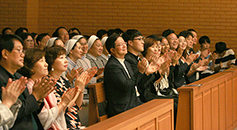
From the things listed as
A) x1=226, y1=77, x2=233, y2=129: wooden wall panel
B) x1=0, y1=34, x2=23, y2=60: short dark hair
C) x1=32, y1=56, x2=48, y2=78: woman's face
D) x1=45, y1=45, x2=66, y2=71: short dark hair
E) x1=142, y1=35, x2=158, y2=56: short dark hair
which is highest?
x1=142, y1=35, x2=158, y2=56: short dark hair

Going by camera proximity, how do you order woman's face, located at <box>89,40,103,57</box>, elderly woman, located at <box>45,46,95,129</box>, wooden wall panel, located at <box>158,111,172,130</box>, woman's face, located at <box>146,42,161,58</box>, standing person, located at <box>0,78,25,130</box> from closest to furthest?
standing person, located at <box>0,78,25,130</box> < wooden wall panel, located at <box>158,111,172,130</box> < elderly woman, located at <box>45,46,95,129</box> < woman's face, located at <box>146,42,161,58</box> < woman's face, located at <box>89,40,103,57</box>

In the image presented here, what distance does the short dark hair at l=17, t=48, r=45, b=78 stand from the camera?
11.6 ft

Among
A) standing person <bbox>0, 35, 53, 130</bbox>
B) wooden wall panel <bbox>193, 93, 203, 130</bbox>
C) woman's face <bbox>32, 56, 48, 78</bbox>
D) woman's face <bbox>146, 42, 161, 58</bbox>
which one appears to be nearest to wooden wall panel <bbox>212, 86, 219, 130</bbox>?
wooden wall panel <bbox>193, 93, 203, 130</bbox>

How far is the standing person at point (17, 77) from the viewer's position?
9.89 feet

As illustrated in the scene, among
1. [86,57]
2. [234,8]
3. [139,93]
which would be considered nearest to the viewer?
[139,93]

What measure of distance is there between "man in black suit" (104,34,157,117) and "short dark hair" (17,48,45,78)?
3.81 ft

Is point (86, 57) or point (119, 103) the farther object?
point (86, 57)

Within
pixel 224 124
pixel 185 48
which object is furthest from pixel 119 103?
pixel 185 48

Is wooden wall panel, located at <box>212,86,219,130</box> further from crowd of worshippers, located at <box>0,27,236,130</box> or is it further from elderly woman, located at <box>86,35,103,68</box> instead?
elderly woman, located at <box>86,35,103,68</box>

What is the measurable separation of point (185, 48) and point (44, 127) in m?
5.20

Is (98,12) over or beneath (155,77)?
over

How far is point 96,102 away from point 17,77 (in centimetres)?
148

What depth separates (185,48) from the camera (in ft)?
26.1

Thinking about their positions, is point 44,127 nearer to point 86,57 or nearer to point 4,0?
point 86,57
